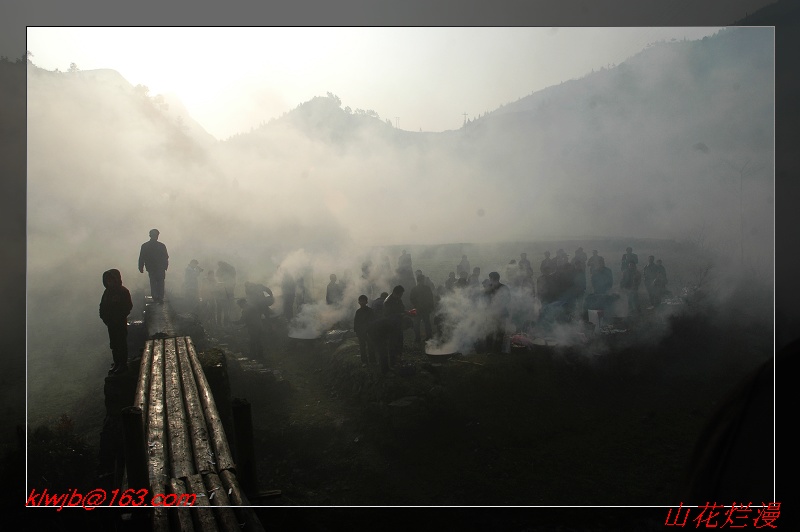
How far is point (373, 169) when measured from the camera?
Result: 4.47 metres

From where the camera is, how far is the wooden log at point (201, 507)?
295 centimetres

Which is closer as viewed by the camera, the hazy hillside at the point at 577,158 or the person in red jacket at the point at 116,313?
the hazy hillside at the point at 577,158

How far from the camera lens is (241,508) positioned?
3074 mm

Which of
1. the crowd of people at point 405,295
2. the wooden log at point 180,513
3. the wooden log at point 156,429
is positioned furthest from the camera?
the crowd of people at point 405,295

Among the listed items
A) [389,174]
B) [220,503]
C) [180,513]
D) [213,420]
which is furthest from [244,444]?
[389,174]

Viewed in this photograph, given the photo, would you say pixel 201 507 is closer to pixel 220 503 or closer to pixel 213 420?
pixel 220 503

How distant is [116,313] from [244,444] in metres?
1.69

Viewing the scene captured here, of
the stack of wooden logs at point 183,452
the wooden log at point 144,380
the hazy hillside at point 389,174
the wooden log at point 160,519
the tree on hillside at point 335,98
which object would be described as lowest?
the wooden log at point 160,519

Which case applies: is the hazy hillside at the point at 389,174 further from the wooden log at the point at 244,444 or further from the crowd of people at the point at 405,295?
the wooden log at the point at 244,444

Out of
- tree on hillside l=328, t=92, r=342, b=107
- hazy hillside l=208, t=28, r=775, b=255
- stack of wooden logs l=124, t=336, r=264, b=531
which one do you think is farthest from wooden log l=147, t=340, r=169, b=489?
tree on hillside l=328, t=92, r=342, b=107

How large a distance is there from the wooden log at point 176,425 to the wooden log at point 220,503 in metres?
0.18

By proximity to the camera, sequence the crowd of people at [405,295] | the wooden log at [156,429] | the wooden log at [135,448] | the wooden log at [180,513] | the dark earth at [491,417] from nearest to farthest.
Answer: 1. the wooden log at [180,513]
2. the wooden log at [135,448]
3. the wooden log at [156,429]
4. the dark earth at [491,417]
5. the crowd of people at [405,295]

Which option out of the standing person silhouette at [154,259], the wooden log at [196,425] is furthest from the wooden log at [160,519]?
the standing person silhouette at [154,259]

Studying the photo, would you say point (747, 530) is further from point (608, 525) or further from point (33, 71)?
point (33, 71)
